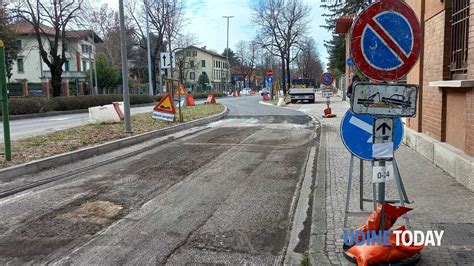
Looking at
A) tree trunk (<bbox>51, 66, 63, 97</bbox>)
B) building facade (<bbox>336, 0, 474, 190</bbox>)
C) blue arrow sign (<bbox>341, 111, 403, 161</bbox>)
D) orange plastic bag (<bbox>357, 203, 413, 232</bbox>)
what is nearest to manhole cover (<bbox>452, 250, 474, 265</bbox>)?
orange plastic bag (<bbox>357, 203, 413, 232</bbox>)

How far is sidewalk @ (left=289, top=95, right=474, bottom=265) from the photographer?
4.29 meters

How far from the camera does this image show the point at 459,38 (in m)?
7.76

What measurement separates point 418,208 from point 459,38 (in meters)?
3.58

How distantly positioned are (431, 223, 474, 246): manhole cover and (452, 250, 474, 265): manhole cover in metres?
0.21

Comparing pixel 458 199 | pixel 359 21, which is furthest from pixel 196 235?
pixel 458 199

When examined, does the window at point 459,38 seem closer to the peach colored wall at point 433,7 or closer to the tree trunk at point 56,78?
the peach colored wall at point 433,7

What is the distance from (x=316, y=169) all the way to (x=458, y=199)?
3281 millimetres

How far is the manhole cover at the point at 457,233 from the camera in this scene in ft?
14.6

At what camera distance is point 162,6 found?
5212 centimetres

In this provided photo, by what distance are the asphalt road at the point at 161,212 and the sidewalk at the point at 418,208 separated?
0.43 m

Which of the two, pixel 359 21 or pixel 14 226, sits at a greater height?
pixel 359 21

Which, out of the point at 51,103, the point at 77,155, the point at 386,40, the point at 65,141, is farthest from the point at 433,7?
the point at 51,103

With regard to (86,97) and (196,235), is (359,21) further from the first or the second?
(86,97)

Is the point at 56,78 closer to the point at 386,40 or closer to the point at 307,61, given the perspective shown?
the point at 386,40
